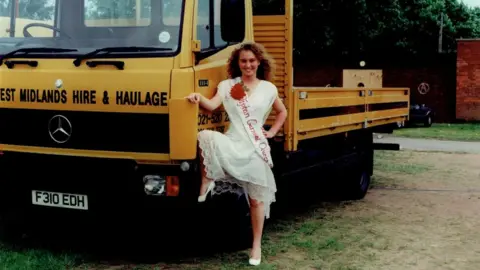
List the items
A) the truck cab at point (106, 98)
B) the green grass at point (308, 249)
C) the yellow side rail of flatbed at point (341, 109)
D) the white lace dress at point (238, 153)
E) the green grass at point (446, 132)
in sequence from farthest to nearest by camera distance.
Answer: the green grass at point (446, 132)
the yellow side rail of flatbed at point (341, 109)
the green grass at point (308, 249)
the white lace dress at point (238, 153)
the truck cab at point (106, 98)

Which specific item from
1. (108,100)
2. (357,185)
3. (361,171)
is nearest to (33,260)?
(108,100)

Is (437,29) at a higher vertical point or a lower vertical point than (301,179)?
higher

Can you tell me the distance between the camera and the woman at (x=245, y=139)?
532 centimetres

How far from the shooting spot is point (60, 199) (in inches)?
220

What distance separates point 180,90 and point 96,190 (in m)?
1.12

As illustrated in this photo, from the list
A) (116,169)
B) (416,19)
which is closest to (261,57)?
(116,169)

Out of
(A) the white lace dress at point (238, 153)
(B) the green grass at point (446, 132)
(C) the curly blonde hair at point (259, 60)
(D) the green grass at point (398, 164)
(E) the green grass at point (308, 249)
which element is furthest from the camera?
(B) the green grass at point (446, 132)

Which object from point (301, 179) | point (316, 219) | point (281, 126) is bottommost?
point (316, 219)

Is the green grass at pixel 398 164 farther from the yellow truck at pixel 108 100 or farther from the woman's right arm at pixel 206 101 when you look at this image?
the woman's right arm at pixel 206 101

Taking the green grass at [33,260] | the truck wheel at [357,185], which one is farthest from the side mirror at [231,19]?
the truck wheel at [357,185]

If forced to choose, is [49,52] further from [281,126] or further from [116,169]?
[281,126]

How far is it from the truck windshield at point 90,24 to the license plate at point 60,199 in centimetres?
118

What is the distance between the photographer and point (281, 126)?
19.5 feet

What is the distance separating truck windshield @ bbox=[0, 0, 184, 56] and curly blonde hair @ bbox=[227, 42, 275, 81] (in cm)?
58
